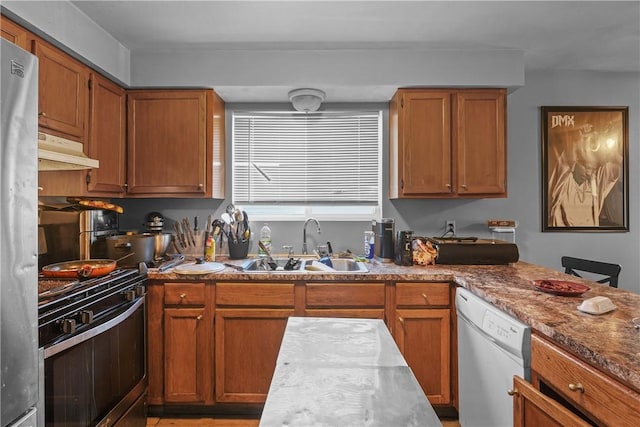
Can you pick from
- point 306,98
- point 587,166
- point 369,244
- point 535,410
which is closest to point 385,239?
point 369,244

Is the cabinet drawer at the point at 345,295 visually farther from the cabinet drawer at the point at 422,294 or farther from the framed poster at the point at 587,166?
the framed poster at the point at 587,166

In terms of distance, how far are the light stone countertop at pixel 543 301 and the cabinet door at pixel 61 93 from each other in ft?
3.19

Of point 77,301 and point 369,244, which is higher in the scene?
point 369,244

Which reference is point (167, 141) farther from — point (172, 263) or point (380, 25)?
point (380, 25)

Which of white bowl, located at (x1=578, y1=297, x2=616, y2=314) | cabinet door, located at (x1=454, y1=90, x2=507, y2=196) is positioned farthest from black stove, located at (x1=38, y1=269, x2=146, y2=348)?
cabinet door, located at (x1=454, y1=90, x2=507, y2=196)

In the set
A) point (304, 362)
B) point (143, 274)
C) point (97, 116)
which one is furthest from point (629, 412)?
point (97, 116)

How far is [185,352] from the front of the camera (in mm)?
2096

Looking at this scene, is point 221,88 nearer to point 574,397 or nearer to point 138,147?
point 138,147

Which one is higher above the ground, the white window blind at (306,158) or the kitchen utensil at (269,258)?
the white window blind at (306,158)

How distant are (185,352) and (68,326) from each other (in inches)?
34.9

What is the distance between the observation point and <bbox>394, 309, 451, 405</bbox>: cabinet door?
2080 millimetres

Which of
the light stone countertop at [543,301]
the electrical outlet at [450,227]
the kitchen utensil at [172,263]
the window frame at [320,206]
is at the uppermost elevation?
the window frame at [320,206]

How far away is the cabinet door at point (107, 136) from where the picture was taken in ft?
7.07

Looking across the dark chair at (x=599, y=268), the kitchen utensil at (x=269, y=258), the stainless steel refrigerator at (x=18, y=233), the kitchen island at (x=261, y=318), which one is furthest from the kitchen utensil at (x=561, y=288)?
the stainless steel refrigerator at (x=18, y=233)
